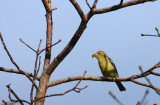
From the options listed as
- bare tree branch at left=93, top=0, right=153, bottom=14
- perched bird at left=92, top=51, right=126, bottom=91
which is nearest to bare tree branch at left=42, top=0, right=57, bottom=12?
bare tree branch at left=93, top=0, right=153, bottom=14

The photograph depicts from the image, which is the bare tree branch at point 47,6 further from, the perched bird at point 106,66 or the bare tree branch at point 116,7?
the perched bird at point 106,66

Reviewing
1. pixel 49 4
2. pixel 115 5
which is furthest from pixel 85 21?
pixel 49 4

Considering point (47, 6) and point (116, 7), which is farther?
point (47, 6)

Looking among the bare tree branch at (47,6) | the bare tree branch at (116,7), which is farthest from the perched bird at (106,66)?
the bare tree branch at (116,7)

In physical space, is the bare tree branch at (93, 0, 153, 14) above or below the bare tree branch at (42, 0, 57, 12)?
below

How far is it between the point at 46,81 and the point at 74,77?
0.50m

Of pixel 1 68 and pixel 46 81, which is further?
pixel 1 68

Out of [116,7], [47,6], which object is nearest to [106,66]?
[47,6]

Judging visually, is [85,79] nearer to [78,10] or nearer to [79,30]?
[79,30]

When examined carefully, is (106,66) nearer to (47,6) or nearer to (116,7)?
(47,6)

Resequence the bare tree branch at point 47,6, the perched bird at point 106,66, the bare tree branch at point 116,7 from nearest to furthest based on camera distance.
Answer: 1. the bare tree branch at point 116,7
2. the bare tree branch at point 47,6
3. the perched bird at point 106,66

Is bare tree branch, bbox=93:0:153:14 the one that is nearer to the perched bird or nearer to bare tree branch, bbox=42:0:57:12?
bare tree branch, bbox=42:0:57:12

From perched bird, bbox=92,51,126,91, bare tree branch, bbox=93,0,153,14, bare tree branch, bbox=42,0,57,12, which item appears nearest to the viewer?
bare tree branch, bbox=93,0,153,14

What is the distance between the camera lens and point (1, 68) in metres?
4.98
